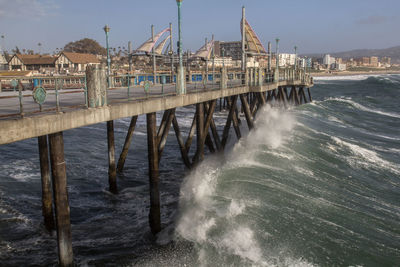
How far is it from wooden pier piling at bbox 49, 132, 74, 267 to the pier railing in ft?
2.59

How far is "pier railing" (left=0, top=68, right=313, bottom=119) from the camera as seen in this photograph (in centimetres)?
775

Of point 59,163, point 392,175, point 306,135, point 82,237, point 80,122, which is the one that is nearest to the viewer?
point 59,163

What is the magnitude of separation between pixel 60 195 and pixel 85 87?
2.63 metres

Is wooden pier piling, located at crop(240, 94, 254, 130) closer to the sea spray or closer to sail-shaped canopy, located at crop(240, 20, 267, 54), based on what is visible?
the sea spray

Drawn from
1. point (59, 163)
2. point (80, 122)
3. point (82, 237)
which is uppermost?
point (80, 122)

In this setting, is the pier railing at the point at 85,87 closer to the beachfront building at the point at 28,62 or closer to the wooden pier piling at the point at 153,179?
the wooden pier piling at the point at 153,179

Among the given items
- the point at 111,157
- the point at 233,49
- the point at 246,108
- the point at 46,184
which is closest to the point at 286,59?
the point at 233,49

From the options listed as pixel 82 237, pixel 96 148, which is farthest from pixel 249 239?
pixel 96 148

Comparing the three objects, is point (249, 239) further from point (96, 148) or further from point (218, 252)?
point (96, 148)

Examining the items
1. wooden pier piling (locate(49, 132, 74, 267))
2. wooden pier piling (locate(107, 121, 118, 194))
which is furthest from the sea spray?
wooden pier piling (locate(49, 132, 74, 267))

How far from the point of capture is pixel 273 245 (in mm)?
8492

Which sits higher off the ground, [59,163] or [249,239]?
[59,163]

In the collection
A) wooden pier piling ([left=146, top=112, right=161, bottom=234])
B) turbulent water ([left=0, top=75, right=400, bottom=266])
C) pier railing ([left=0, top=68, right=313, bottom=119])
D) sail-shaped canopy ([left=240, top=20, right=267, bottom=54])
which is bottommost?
turbulent water ([left=0, top=75, right=400, bottom=266])

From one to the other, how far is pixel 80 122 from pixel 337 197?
8.91 meters
